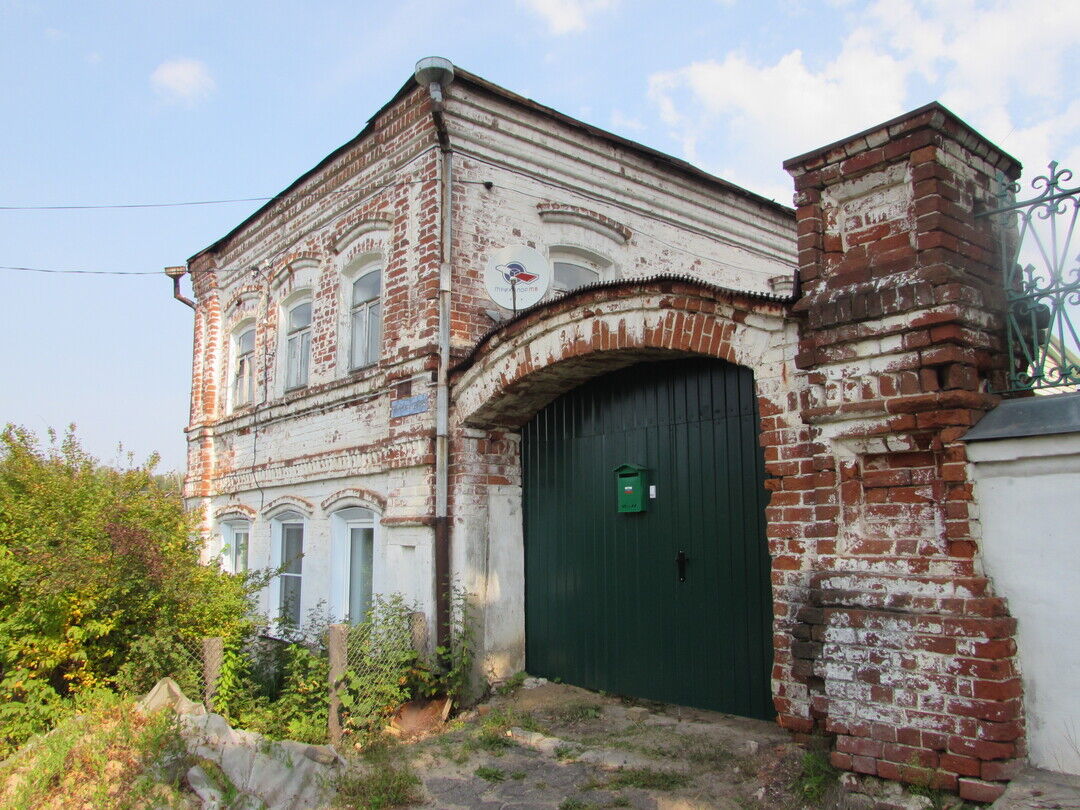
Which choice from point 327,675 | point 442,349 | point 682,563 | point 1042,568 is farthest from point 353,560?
point 1042,568

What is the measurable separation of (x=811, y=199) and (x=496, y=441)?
3.80m

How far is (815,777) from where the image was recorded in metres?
4.00

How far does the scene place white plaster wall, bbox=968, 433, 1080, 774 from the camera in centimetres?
342

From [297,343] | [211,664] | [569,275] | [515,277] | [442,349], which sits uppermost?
[569,275]

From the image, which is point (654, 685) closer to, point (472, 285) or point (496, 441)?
point (496, 441)

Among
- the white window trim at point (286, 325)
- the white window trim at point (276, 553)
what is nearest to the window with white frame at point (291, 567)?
the white window trim at point (276, 553)

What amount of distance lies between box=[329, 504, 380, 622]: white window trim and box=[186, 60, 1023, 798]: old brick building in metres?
0.03

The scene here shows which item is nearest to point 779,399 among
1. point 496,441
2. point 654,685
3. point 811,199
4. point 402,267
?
point 811,199

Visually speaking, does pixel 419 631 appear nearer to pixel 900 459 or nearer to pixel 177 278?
pixel 900 459

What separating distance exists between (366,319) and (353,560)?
276 cm

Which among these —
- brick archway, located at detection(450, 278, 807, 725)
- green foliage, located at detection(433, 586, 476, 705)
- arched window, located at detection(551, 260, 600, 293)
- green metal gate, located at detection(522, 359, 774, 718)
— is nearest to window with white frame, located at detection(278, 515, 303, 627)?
green foliage, located at detection(433, 586, 476, 705)

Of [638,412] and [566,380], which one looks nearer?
[638,412]

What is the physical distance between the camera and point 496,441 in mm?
7293

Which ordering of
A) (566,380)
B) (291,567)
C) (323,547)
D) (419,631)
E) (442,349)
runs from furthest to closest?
(291,567)
(323,547)
(442,349)
(419,631)
(566,380)
